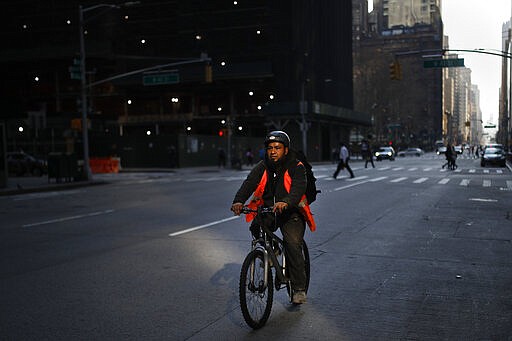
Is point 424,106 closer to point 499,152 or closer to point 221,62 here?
point 221,62

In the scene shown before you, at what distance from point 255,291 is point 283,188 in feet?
3.29

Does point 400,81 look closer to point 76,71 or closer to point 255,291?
point 76,71

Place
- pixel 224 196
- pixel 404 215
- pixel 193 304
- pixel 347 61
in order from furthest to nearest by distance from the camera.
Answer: pixel 347 61 < pixel 224 196 < pixel 404 215 < pixel 193 304

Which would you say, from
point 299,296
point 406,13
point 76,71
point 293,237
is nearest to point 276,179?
point 293,237

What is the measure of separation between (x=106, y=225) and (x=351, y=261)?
20.0 feet

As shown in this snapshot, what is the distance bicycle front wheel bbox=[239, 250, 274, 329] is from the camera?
16.1 ft

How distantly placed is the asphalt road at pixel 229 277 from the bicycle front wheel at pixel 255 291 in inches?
4.9

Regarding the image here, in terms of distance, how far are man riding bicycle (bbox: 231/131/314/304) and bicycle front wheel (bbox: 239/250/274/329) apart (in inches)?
13.2

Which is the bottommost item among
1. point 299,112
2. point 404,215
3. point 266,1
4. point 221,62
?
point 404,215

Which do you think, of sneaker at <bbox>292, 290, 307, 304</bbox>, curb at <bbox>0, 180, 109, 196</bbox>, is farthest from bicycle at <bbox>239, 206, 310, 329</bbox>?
curb at <bbox>0, 180, 109, 196</bbox>

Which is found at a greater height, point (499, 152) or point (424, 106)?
point (424, 106)

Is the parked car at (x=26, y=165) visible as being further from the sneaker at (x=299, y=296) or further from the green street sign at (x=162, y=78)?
the sneaker at (x=299, y=296)

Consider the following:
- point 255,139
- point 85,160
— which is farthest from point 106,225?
point 255,139

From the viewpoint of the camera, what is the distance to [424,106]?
575ft
